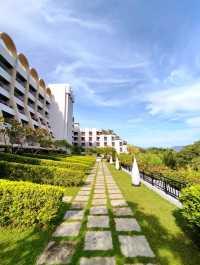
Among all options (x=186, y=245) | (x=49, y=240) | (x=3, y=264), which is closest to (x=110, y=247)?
(x=49, y=240)

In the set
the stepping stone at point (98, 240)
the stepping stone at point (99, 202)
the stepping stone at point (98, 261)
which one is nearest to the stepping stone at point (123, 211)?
the stepping stone at point (99, 202)

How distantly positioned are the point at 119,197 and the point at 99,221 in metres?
3.33

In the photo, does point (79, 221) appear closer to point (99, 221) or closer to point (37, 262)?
point (99, 221)

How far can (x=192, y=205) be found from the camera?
433 centimetres

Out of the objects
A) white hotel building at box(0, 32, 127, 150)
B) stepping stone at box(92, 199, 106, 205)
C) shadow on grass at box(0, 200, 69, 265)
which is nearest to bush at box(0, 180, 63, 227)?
shadow on grass at box(0, 200, 69, 265)

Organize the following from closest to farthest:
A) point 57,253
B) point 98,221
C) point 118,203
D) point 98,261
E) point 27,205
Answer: point 98,261
point 57,253
point 27,205
point 98,221
point 118,203

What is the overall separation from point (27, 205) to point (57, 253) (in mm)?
1582

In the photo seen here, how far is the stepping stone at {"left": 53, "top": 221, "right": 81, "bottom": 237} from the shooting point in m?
4.70

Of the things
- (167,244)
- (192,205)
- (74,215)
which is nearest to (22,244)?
(74,215)

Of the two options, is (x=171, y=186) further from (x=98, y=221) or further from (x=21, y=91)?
(x=21, y=91)

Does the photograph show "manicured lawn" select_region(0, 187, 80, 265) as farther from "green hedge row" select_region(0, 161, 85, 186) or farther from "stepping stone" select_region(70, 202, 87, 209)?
"green hedge row" select_region(0, 161, 85, 186)

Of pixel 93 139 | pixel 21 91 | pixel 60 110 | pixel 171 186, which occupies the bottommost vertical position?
pixel 171 186

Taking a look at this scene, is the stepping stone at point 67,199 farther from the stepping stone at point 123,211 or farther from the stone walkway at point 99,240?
the stepping stone at point 123,211

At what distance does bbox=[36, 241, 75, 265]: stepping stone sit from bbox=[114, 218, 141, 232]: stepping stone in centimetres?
148
